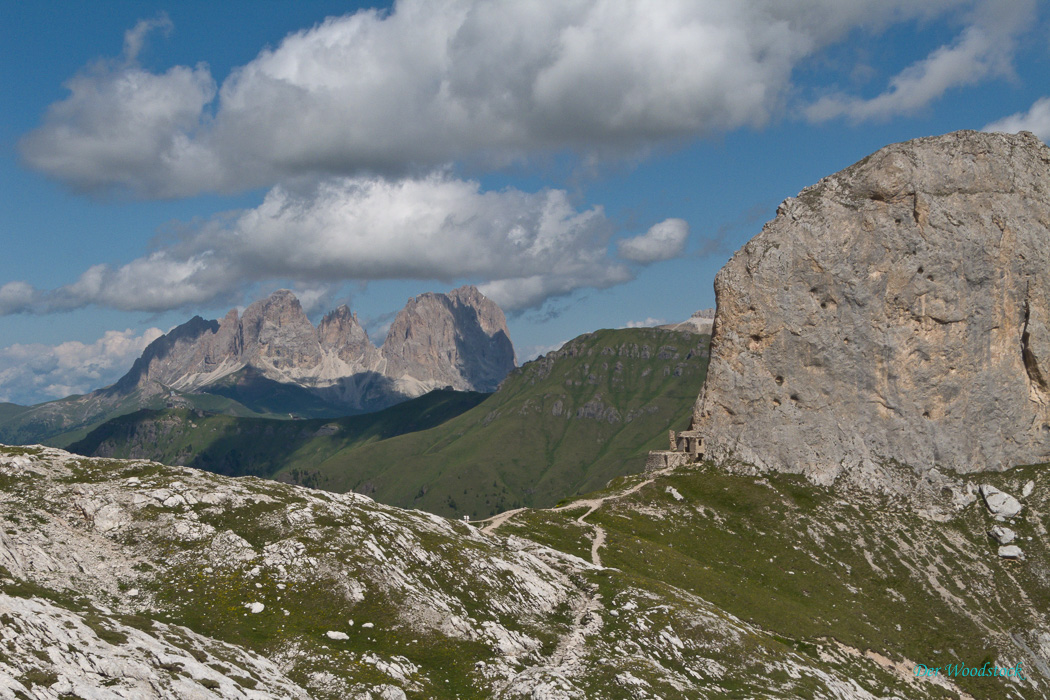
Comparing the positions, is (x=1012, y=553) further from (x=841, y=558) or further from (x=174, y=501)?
(x=174, y=501)

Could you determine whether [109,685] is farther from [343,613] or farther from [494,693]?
[494,693]

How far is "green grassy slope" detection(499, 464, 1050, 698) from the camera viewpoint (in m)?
98.2

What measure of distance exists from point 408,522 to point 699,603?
33.7 meters

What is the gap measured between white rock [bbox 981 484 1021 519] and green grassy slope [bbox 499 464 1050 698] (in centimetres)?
173

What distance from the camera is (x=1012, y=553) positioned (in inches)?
4825

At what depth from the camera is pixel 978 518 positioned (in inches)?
5157

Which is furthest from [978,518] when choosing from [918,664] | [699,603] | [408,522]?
[408,522]

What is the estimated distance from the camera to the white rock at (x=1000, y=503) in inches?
5123

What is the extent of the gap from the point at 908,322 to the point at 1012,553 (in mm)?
47193

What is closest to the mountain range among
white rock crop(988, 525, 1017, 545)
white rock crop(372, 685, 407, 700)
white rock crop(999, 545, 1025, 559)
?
white rock crop(999, 545, 1025, 559)

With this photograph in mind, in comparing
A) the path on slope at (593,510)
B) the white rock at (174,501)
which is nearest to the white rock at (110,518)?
the white rock at (174,501)

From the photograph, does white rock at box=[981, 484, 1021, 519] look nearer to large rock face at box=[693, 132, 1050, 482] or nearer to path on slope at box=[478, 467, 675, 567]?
large rock face at box=[693, 132, 1050, 482]

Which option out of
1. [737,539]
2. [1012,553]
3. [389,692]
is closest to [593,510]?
[737,539]

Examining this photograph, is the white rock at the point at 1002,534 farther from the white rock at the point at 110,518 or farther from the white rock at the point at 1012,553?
the white rock at the point at 110,518
